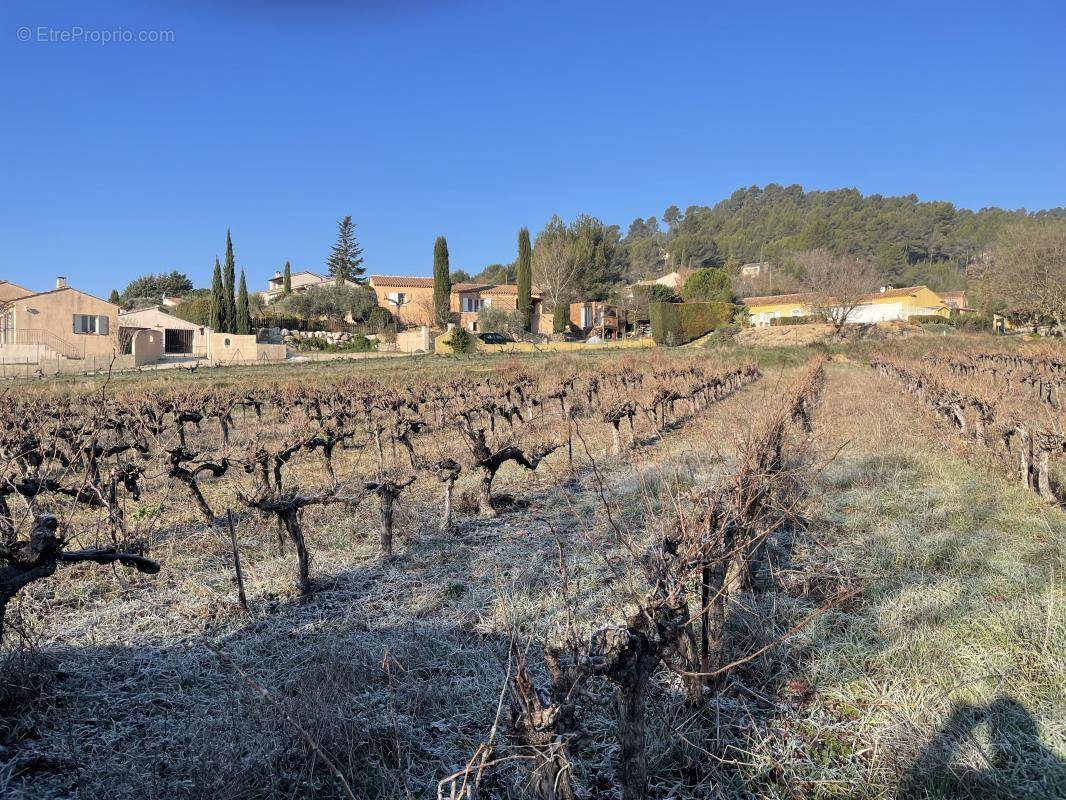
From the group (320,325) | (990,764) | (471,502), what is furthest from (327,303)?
(990,764)

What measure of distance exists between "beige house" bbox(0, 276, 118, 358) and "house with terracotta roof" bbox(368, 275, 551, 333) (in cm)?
1971

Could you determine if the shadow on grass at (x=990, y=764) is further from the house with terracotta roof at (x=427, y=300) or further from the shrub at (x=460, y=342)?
the house with terracotta roof at (x=427, y=300)

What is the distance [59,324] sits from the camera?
3253 centimetres

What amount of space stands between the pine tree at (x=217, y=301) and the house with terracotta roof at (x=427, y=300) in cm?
1229

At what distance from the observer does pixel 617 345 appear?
132 ft

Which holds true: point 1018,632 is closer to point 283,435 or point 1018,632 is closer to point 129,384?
point 283,435

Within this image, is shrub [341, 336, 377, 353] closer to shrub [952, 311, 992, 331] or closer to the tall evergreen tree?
the tall evergreen tree

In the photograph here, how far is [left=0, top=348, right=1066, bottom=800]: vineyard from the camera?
2875 millimetres

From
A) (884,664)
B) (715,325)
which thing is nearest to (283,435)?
(884,664)

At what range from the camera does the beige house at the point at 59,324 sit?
30922mm

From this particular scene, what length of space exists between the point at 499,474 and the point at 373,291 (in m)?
42.4

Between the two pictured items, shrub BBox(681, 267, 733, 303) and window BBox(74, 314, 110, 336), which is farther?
shrub BBox(681, 267, 733, 303)

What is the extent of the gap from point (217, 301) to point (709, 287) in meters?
35.8

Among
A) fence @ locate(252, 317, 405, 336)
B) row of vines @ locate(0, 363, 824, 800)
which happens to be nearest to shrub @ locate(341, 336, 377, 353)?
fence @ locate(252, 317, 405, 336)
